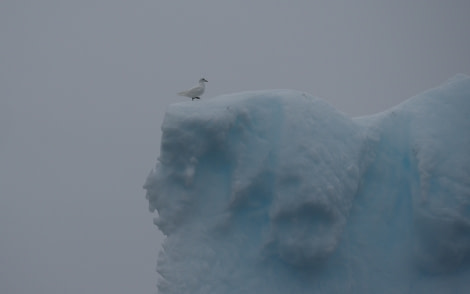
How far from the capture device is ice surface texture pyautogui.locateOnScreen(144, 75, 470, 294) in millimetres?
4102

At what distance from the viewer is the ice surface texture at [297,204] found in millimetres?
4102

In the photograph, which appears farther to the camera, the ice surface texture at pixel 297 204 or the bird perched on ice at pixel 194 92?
the bird perched on ice at pixel 194 92

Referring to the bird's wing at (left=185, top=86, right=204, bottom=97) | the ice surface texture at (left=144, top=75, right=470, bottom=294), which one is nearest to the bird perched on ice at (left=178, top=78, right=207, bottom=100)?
the bird's wing at (left=185, top=86, right=204, bottom=97)

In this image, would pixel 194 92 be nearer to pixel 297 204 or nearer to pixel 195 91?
pixel 195 91

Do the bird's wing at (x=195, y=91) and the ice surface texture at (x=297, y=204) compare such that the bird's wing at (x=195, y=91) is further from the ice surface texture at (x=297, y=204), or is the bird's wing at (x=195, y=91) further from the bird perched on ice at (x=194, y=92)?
the ice surface texture at (x=297, y=204)

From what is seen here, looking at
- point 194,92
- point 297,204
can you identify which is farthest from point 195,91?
point 297,204

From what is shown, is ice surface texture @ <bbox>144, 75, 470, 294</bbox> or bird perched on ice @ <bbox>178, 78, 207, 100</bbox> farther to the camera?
bird perched on ice @ <bbox>178, 78, 207, 100</bbox>

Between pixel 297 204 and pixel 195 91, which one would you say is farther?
pixel 195 91

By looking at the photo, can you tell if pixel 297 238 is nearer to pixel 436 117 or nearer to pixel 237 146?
pixel 237 146

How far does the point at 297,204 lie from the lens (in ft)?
13.4

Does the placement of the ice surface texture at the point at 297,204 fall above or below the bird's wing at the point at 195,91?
below

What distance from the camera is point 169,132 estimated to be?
427 centimetres

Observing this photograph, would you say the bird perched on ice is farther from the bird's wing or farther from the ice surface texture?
the ice surface texture

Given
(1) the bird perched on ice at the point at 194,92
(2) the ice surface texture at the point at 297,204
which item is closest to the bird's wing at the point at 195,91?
(1) the bird perched on ice at the point at 194,92
